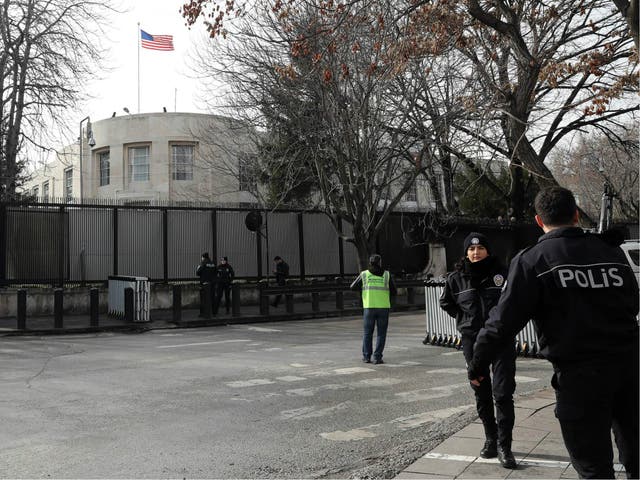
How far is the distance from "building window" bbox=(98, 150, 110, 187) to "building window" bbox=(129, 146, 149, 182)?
69.9 inches

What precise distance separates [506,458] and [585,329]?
2015 millimetres

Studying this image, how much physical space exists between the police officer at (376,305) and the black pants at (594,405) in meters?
6.82

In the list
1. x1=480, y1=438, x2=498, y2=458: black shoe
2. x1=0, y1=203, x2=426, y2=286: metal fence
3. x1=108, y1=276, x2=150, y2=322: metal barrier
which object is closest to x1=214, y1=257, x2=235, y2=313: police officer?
x1=0, y1=203, x2=426, y2=286: metal fence

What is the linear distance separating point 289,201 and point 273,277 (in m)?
5.11

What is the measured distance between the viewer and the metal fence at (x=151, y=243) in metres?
18.1

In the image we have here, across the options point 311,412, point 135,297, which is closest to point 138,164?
point 135,297

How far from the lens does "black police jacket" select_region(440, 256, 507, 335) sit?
5.24 meters

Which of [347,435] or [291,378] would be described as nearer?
[347,435]

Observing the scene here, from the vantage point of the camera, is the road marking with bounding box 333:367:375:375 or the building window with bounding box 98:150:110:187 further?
the building window with bounding box 98:150:110:187

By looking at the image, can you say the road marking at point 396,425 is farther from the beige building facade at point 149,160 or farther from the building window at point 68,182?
the building window at point 68,182

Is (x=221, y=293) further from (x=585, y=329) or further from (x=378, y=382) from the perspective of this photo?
(x=585, y=329)

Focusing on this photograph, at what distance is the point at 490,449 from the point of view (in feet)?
15.9

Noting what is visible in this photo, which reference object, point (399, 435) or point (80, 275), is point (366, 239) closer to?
point (80, 275)

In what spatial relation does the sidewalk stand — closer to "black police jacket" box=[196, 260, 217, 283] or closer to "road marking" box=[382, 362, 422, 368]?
"road marking" box=[382, 362, 422, 368]
